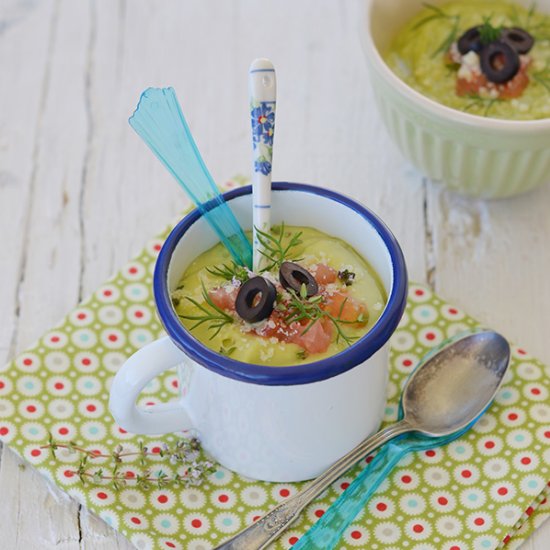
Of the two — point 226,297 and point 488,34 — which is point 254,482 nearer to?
point 226,297

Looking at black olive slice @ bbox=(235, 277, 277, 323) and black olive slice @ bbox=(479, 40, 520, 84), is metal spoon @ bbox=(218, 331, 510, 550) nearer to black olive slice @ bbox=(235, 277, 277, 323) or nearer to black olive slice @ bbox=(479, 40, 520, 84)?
black olive slice @ bbox=(235, 277, 277, 323)

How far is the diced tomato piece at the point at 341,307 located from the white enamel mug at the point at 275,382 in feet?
0.19

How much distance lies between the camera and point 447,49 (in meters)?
2.00

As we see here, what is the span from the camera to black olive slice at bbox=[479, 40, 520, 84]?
1886 mm

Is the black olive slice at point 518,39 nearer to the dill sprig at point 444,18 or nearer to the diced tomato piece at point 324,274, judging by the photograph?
the dill sprig at point 444,18

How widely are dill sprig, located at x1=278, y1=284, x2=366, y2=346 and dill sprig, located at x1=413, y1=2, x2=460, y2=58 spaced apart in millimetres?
798

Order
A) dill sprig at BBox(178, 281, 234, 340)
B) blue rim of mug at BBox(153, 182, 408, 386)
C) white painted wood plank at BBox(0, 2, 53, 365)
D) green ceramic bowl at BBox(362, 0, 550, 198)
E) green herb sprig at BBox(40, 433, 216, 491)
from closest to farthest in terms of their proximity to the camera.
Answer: blue rim of mug at BBox(153, 182, 408, 386), dill sprig at BBox(178, 281, 234, 340), green herb sprig at BBox(40, 433, 216, 491), green ceramic bowl at BBox(362, 0, 550, 198), white painted wood plank at BBox(0, 2, 53, 365)

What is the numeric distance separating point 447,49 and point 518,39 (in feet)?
0.46

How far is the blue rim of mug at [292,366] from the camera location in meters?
1.30

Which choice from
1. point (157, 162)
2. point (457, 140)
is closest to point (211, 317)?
point (457, 140)

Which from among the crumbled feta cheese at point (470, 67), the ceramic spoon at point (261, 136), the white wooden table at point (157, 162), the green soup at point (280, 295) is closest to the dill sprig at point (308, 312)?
the green soup at point (280, 295)

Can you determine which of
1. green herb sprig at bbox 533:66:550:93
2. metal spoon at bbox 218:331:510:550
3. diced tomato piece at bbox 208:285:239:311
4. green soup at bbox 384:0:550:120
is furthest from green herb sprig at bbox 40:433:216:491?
green herb sprig at bbox 533:66:550:93

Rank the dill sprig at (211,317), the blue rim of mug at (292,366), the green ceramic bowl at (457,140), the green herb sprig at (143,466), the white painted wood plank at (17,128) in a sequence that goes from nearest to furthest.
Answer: the blue rim of mug at (292,366), the dill sprig at (211,317), the green herb sprig at (143,466), the green ceramic bowl at (457,140), the white painted wood plank at (17,128)

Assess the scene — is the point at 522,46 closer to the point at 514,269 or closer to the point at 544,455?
the point at 514,269
